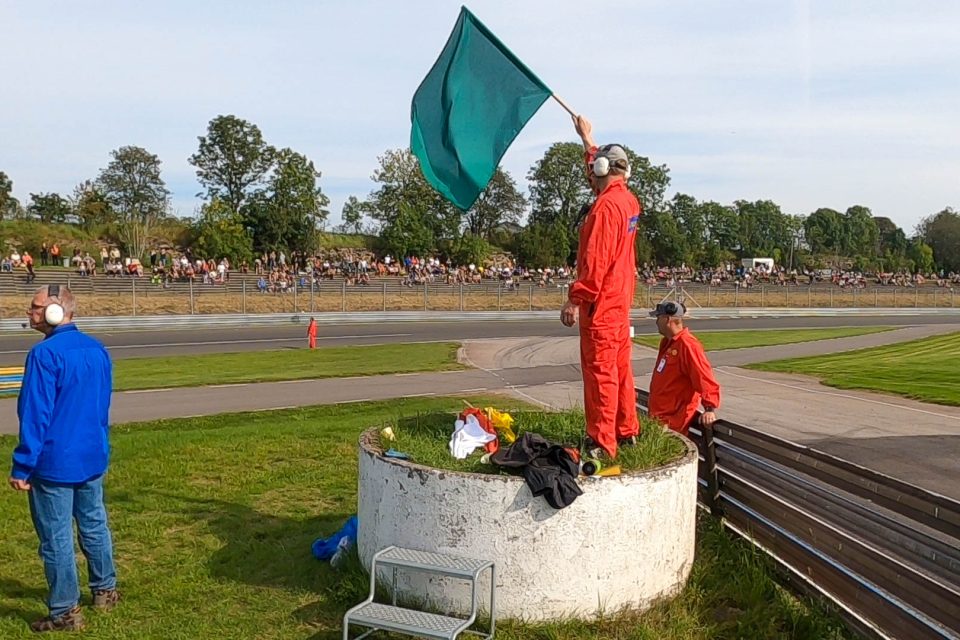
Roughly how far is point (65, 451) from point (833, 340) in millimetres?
33111

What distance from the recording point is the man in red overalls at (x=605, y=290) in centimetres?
538

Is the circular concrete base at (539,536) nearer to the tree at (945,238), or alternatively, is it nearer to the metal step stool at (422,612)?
the metal step stool at (422,612)

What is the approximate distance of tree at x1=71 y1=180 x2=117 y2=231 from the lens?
66.2m

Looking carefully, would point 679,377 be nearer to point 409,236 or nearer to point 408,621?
point 408,621

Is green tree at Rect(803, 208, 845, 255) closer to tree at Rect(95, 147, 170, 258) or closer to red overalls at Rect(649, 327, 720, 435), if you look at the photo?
tree at Rect(95, 147, 170, 258)

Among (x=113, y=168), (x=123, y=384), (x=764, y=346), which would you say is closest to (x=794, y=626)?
(x=123, y=384)

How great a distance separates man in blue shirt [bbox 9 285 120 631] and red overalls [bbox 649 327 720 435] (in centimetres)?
427

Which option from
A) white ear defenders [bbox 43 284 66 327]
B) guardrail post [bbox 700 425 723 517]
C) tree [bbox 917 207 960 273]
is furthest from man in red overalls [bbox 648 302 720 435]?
tree [bbox 917 207 960 273]

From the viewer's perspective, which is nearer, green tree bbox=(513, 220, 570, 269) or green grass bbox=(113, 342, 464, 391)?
green grass bbox=(113, 342, 464, 391)

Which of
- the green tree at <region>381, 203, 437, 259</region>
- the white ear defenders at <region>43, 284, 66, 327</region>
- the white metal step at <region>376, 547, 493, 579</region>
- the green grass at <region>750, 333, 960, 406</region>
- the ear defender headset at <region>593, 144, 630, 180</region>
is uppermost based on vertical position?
the green tree at <region>381, 203, 437, 259</region>

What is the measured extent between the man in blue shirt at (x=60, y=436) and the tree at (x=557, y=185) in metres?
84.2

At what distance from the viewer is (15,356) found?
77.8 ft

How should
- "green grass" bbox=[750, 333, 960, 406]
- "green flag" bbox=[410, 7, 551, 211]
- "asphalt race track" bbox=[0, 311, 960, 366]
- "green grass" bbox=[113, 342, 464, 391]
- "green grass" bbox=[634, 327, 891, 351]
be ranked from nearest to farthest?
"green flag" bbox=[410, 7, 551, 211]
"green grass" bbox=[750, 333, 960, 406]
"green grass" bbox=[113, 342, 464, 391]
"asphalt race track" bbox=[0, 311, 960, 366]
"green grass" bbox=[634, 327, 891, 351]

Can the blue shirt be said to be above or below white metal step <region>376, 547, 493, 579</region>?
above
